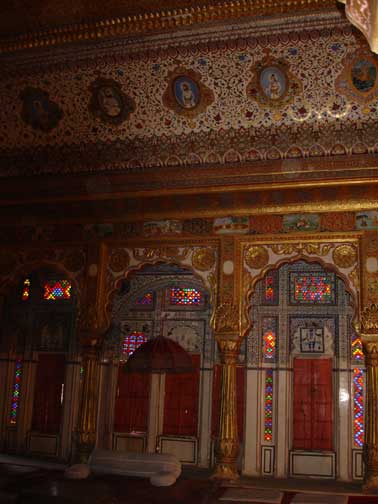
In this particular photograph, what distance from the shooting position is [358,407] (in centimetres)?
877

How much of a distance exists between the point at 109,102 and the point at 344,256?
3515 millimetres

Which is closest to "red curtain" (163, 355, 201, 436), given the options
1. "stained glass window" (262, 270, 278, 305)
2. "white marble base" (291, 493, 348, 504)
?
"stained glass window" (262, 270, 278, 305)

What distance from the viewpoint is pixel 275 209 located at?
7.64m

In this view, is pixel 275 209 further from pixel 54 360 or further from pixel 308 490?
pixel 54 360

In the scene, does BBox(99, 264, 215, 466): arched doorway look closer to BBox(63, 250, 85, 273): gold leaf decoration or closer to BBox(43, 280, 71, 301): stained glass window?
BBox(43, 280, 71, 301): stained glass window

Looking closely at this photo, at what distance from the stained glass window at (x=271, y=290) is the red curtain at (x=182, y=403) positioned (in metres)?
1.45

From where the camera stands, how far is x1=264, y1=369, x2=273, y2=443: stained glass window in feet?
29.8

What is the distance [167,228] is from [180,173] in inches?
33.2

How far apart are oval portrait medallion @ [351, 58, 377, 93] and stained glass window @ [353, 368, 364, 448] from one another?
419cm

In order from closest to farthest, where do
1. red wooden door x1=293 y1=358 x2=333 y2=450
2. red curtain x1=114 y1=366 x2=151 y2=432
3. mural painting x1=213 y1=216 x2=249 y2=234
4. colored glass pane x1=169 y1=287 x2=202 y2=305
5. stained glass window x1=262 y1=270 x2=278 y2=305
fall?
mural painting x1=213 y1=216 x2=249 y2=234
red wooden door x1=293 y1=358 x2=333 y2=450
stained glass window x1=262 y1=270 x2=278 y2=305
red curtain x1=114 y1=366 x2=151 y2=432
colored glass pane x1=169 y1=287 x2=202 y2=305

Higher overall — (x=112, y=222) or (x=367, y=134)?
(x=367, y=134)

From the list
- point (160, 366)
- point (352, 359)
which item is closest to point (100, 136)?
point (160, 366)

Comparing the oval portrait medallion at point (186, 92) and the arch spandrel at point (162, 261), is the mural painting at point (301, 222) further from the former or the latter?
the oval portrait medallion at point (186, 92)

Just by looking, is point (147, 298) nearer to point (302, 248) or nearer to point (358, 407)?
point (302, 248)
